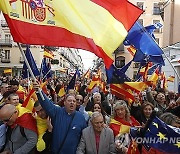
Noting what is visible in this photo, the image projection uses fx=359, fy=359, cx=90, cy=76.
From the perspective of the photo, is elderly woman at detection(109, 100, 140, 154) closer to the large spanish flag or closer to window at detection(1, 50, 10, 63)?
the large spanish flag

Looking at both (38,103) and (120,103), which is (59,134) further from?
(120,103)

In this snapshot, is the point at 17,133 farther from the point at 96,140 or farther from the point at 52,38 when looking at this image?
the point at 52,38

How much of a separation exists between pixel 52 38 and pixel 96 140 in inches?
59.8

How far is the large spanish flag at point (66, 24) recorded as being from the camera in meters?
4.57

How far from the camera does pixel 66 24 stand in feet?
15.8

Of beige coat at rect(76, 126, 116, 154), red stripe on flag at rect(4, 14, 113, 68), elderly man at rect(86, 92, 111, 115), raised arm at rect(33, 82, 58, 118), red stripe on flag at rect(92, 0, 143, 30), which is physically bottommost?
beige coat at rect(76, 126, 116, 154)

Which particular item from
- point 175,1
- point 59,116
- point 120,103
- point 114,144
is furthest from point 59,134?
point 175,1

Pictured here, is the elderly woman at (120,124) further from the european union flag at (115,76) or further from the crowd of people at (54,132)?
the european union flag at (115,76)

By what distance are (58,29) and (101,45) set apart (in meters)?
0.62

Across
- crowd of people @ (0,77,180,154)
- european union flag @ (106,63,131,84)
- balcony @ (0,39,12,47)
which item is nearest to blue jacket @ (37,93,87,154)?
crowd of people @ (0,77,180,154)

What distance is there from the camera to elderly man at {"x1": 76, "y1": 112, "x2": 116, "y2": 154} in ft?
16.1

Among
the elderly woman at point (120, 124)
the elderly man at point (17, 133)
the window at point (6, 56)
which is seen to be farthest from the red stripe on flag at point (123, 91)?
the window at point (6, 56)

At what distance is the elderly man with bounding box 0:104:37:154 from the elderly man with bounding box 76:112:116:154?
0.68 meters

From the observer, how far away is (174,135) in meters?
3.75
